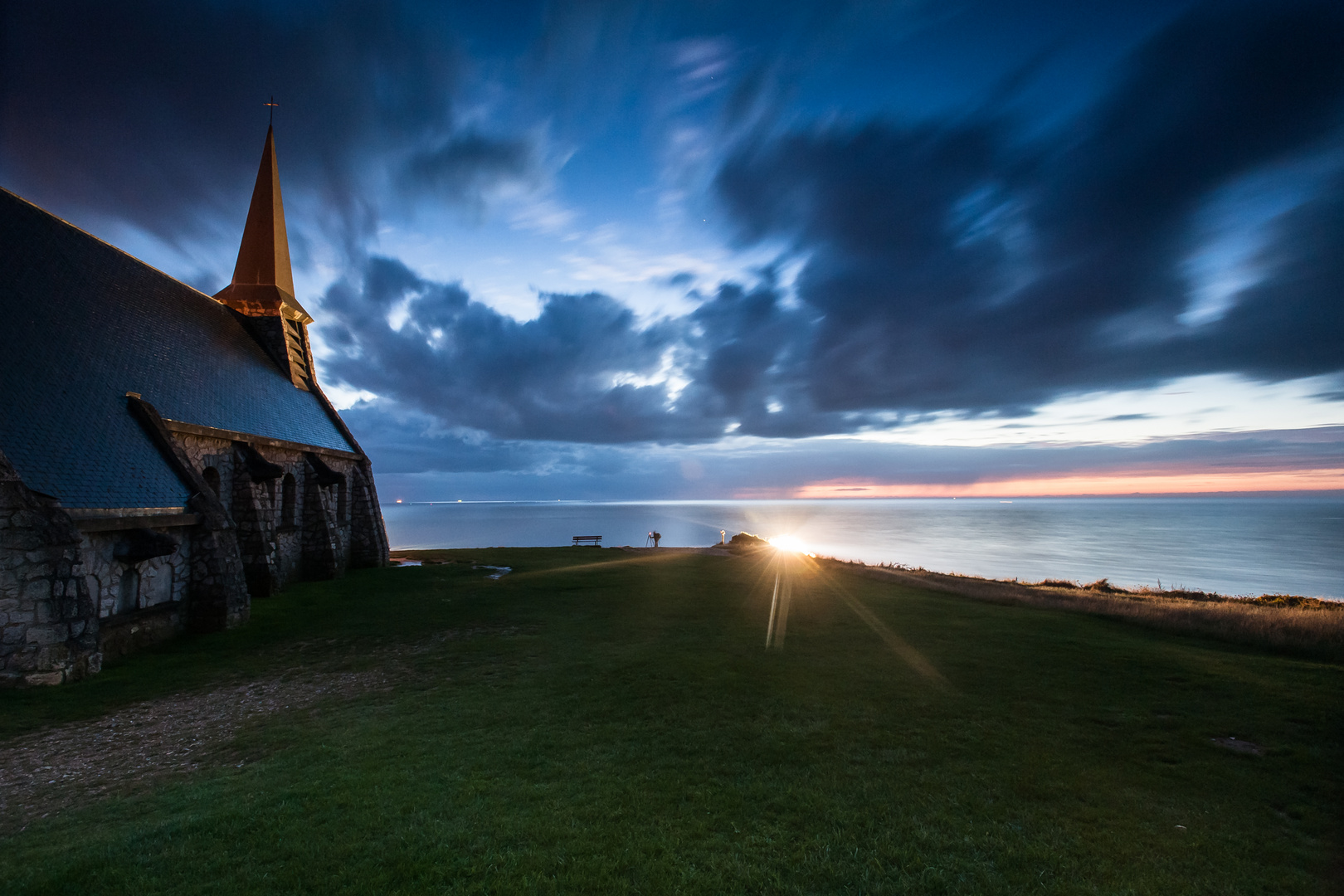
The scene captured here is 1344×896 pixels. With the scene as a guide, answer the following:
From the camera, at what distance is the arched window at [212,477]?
17.7 m

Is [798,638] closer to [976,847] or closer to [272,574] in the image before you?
[976,847]

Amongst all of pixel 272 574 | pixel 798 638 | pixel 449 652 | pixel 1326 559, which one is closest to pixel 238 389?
pixel 272 574

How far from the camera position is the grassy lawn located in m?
4.97

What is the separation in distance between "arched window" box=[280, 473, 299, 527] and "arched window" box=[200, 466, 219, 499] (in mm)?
4043

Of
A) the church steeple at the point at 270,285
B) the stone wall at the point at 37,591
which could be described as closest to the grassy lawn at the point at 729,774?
the stone wall at the point at 37,591

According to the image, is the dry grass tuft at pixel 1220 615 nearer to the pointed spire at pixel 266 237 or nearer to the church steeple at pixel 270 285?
the church steeple at pixel 270 285

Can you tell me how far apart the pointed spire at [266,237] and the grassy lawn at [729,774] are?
69.8 feet

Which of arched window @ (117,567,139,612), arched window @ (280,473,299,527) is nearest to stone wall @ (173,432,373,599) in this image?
arched window @ (280,473,299,527)

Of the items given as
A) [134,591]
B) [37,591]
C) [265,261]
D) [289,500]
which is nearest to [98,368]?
[134,591]

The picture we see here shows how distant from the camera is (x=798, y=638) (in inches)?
540

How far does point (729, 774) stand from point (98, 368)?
19.9 meters

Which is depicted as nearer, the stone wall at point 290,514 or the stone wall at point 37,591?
the stone wall at point 37,591

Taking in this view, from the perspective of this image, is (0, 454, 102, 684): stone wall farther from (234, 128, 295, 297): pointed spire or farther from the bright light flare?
the bright light flare

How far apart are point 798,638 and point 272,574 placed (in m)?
18.5
